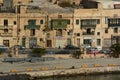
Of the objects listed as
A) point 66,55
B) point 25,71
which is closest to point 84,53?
point 66,55

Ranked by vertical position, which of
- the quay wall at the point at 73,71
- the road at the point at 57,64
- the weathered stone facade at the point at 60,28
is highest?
the weathered stone facade at the point at 60,28

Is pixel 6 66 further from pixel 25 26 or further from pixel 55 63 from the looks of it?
pixel 25 26

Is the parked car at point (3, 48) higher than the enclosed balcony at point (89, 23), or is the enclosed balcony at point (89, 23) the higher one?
the enclosed balcony at point (89, 23)

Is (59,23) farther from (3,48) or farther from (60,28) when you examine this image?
(3,48)

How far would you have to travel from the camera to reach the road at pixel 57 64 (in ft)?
200

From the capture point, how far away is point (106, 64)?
64.7 metres

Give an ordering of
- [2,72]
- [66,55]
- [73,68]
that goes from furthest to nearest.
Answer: [66,55] < [73,68] < [2,72]

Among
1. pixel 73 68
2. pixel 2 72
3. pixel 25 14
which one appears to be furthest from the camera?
pixel 25 14

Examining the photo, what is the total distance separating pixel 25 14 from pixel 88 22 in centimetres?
812

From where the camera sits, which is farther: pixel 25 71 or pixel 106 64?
pixel 106 64

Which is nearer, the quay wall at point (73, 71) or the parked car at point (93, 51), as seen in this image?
the quay wall at point (73, 71)

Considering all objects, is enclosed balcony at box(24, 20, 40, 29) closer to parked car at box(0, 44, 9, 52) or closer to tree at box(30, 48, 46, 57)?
parked car at box(0, 44, 9, 52)

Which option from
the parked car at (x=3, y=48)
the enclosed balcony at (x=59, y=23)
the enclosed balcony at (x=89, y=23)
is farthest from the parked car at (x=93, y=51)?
the parked car at (x=3, y=48)

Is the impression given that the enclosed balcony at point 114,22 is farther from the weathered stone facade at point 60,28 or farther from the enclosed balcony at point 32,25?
the enclosed balcony at point 32,25
